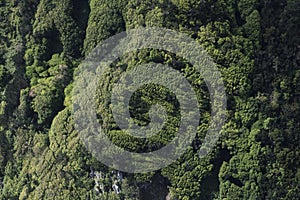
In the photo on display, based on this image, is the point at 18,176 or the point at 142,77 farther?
the point at 18,176

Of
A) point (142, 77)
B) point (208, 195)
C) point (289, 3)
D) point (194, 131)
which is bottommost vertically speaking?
point (208, 195)

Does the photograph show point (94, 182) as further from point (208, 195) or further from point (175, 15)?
point (175, 15)

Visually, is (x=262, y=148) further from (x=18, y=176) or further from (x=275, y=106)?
(x=18, y=176)

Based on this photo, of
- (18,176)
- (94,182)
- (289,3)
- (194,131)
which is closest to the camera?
(289,3)

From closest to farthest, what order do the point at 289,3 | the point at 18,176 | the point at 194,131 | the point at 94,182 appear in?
1. the point at 289,3
2. the point at 194,131
3. the point at 94,182
4. the point at 18,176

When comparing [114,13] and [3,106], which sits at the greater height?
[114,13]

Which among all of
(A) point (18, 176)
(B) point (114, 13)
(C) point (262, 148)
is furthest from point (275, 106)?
(A) point (18, 176)
